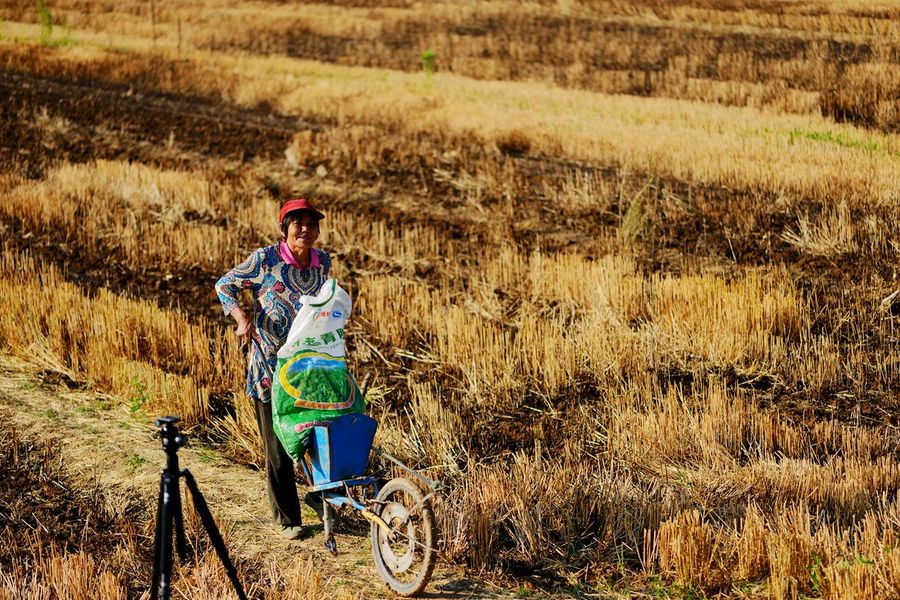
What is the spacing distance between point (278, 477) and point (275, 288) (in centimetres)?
105

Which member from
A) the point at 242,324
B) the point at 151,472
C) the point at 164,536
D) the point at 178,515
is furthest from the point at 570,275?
the point at 164,536

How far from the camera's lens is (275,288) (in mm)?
5609

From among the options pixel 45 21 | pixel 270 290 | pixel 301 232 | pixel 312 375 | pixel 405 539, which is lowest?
pixel 405 539

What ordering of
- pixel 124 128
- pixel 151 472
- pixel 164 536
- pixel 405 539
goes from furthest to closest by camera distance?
pixel 124 128
pixel 151 472
pixel 405 539
pixel 164 536

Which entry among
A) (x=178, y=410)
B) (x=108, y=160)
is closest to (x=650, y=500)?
(x=178, y=410)

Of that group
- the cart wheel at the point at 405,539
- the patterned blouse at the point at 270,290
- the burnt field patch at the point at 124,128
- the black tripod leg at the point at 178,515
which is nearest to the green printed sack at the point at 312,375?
the patterned blouse at the point at 270,290

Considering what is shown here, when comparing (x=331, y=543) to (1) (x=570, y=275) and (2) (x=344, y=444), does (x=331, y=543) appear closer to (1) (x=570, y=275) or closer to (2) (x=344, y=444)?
(2) (x=344, y=444)

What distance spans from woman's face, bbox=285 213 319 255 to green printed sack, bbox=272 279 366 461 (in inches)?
16.6

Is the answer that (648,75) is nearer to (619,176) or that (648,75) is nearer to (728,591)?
(619,176)

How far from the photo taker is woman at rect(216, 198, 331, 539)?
5.53m

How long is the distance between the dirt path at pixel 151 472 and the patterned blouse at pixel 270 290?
818mm

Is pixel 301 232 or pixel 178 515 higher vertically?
pixel 301 232

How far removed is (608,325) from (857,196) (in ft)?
16.8

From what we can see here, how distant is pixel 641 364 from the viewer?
Answer: 8.22 meters
